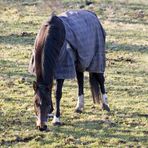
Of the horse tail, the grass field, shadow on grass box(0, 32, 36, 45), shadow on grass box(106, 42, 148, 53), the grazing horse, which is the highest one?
the grazing horse

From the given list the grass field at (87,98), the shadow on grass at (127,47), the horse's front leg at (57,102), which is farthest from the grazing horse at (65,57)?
the shadow on grass at (127,47)

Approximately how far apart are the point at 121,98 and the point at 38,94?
254cm

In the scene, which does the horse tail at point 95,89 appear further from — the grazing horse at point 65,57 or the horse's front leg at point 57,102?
the horse's front leg at point 57,102

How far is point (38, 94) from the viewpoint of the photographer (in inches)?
249

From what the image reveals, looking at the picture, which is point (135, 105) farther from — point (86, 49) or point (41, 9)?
point (41, 9)

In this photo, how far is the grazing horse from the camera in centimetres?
642

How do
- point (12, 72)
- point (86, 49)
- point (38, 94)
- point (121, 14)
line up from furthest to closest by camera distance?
1. point (121, 14)
2. point (12, 72)
3. point (86, 49)
4. point (38, 94)

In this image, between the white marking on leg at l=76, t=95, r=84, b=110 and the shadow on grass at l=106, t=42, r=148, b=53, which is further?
the shadow on grass at l=106, t=42, r=148, b=53

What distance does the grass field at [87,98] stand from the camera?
6.56 meters

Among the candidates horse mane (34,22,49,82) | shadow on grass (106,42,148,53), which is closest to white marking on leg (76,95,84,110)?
horse mane (34,22,49,82)

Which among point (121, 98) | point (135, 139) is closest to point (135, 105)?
point (121, 98)

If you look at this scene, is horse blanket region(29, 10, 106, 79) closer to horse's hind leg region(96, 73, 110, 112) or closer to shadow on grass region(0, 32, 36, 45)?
horse's hind leg region(96, 73, 110, 112)

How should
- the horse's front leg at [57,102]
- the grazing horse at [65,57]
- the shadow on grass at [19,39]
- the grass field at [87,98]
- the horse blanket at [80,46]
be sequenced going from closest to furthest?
the grazing horse at [65,57] → the grass field at [87,98] → the horse blanket at [80,46] → the horse's front leg at [57,102] → the shadow on grass at [19,39]

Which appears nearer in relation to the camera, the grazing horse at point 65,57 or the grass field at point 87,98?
the grazing horse at point 65,57
